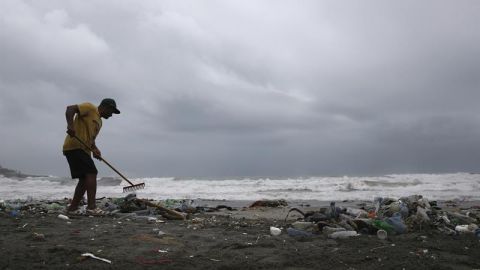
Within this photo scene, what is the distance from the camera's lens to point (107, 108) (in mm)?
6582

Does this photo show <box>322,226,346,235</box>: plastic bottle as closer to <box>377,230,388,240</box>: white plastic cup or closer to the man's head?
<box>377,230,388,240</box>: white plastic cup

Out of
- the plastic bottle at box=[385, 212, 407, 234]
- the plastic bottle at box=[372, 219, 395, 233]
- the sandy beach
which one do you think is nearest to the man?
the sandy beach

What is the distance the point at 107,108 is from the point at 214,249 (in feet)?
12.2

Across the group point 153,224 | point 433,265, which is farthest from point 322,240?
point 153,224

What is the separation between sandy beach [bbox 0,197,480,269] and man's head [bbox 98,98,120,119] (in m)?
2.05

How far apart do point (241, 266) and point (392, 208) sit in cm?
347

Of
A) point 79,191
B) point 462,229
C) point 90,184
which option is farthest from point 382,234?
point 79,191

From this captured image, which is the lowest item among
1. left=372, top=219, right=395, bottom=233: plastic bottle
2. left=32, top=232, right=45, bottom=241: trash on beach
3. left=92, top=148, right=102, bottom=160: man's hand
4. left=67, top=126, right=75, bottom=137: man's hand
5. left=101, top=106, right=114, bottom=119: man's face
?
left=32, top=232, right=45, bottom=241: trash on beach

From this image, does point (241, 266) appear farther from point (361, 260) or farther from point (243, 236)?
point (243, 236)

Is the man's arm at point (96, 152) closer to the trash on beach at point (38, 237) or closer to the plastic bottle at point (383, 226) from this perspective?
the trash on beach at point (38, 237)

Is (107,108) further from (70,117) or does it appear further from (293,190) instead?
(293,190)

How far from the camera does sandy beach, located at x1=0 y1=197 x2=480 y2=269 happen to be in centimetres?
322

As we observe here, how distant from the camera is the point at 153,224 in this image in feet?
18.6

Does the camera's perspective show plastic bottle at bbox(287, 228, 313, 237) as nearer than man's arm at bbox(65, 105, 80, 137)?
Yes
